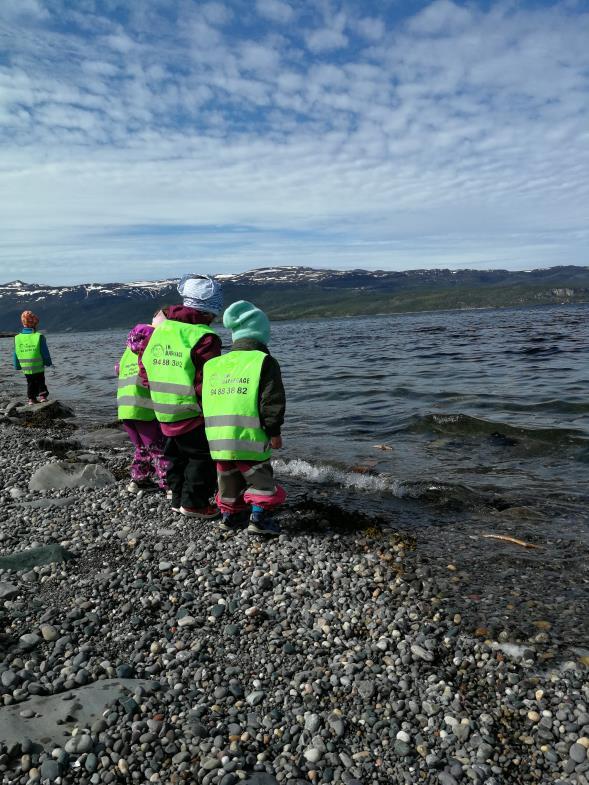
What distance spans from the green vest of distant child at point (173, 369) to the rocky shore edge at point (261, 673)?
1.71 m

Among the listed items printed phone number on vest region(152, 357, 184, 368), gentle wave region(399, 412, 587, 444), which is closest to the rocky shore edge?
printed phone number on vest region(152, 357, 184, 368)

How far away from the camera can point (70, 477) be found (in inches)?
381

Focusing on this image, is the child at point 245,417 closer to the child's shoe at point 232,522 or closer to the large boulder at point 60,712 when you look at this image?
the child's shoe at point 232,522

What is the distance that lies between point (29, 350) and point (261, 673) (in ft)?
55.8

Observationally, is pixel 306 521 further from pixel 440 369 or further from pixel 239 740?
pixel 440 369

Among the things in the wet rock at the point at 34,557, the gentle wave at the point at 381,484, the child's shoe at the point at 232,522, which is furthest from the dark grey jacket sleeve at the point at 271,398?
the gentle wave at the point at 381,484

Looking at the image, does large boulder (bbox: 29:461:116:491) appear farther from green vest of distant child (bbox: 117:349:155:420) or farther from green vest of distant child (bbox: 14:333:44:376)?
green vest of distant child (bbox: 14:333:44:376)

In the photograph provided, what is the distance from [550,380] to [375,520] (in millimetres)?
17022

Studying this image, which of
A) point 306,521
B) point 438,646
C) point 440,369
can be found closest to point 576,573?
point 438,646

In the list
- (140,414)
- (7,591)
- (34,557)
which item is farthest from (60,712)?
(140,414)

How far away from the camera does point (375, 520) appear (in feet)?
26.0

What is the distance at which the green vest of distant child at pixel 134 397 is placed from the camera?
8578 mm

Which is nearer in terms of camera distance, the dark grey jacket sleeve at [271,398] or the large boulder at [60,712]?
the large boulder at [60,712]

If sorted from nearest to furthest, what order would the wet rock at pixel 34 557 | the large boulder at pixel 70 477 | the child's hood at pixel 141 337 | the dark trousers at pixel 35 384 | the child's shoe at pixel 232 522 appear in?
the wet rock at pixel 34 557
the child's shoe at pixel 232 522
the child's hood at pixel 141 337
the large boulder at pixel 70 477
the dark trousers at pixel 35 384
